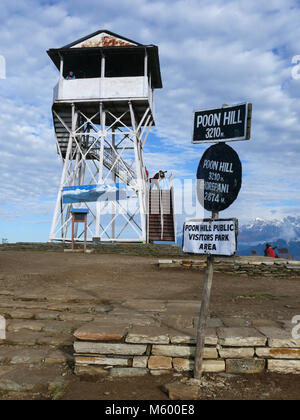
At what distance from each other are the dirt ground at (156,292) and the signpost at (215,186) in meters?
0.61

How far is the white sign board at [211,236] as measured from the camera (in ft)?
14.0

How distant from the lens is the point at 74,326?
6.12 metres

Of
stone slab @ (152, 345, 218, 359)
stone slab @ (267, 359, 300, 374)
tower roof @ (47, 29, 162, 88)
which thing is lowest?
stone slab @ (267, 359, 300, 374)

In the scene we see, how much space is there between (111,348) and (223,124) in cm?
320

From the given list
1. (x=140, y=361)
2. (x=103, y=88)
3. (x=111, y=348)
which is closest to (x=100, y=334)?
(x=111, y=348)

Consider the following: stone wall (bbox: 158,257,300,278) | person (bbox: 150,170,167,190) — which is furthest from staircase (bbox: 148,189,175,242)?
stone wall (bbox: 158,257,300,278)

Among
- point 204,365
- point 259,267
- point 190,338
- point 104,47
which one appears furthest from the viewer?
point 104,47

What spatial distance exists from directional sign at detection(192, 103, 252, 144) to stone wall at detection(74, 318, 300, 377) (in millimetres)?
2550

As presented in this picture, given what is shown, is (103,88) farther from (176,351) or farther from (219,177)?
(176,351)

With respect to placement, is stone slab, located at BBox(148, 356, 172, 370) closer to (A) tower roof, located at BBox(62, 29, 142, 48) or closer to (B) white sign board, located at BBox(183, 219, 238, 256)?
(B) white sign board, located at BBox(183, 219, 238, 256)

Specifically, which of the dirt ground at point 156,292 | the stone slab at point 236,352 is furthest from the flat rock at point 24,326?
the stone slab at point 236,352

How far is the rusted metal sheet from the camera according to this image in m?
23.3

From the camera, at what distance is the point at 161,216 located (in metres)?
25.2
